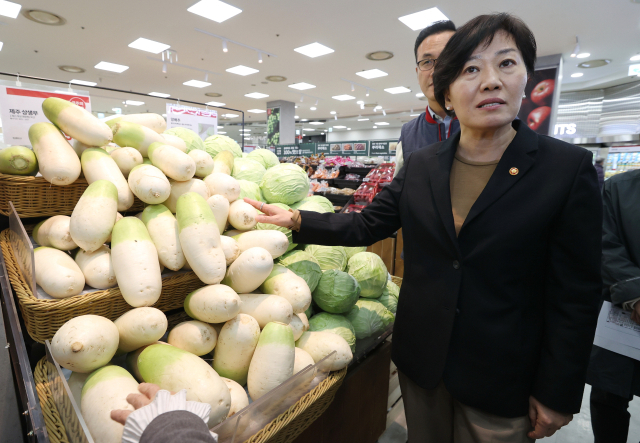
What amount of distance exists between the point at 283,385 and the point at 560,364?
0.76m

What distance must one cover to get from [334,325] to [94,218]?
36.6 inches

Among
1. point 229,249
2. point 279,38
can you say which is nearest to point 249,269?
point 229,249

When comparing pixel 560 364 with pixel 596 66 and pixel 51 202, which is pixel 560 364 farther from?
pixel 596 66

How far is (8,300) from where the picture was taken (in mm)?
1040

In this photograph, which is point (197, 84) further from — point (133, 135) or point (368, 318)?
point (368, 318)

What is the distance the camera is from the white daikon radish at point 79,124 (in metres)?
1.10

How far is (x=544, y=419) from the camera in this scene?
0.94 meters

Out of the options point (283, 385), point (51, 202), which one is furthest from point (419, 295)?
point (51, 202)

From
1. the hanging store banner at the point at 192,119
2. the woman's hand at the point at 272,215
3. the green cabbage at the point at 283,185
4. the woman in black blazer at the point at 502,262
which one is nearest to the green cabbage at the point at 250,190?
the green cabbage at the point at 283,185

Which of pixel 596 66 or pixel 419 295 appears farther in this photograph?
pixel 596 66

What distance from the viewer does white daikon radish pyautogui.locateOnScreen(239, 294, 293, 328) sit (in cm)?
104

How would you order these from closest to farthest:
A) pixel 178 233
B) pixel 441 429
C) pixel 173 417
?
pixel 173 417
pixel 178 233
pixel 441 429

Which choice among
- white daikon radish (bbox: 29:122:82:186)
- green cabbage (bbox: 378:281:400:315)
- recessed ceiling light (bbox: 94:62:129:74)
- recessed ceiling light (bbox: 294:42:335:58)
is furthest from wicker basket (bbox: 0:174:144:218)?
recessed ceiling light (bbox: 94:62:129:74)

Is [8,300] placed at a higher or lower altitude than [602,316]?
higher
